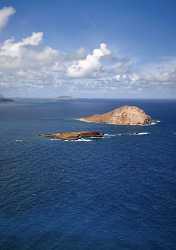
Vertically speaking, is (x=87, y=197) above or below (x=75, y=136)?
below

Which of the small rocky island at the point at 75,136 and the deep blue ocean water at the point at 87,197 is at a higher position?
the small rocky island at the point at 75,136

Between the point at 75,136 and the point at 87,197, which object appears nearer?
the point at 87,197

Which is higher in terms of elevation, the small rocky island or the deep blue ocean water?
the small rocky island

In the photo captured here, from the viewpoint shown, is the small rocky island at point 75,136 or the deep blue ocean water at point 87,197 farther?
the small rocky island at point 75,136

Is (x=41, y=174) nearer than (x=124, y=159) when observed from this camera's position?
Yes

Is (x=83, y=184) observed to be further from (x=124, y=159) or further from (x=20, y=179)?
(x=124, y=159)

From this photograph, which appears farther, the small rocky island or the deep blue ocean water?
the small rocky island

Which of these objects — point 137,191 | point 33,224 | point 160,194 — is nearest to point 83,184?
point 137,191

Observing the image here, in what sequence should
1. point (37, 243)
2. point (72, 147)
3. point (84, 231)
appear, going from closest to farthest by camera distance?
point (37, 243) → point (84, 231) → point (72, 147)
